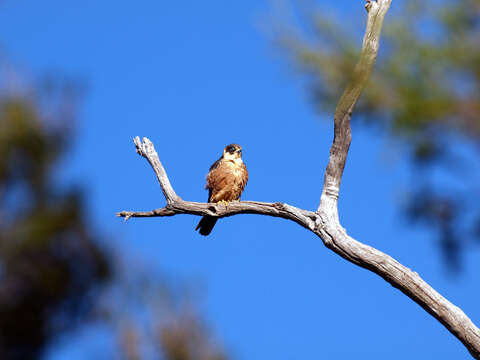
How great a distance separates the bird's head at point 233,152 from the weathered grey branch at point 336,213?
2117 millimetres

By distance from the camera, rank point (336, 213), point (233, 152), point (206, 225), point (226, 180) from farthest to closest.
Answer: point (233, 152)
point (226, 180)
point (206, 225)
point (336, 213)

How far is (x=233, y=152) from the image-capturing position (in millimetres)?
7461

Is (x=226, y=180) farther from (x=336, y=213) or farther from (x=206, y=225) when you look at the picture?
(x=336, y=213)

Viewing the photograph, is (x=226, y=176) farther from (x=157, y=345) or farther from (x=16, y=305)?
(x=16, y=305)

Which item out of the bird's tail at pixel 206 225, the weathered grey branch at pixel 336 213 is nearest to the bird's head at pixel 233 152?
the bird's tail at pixel 206 225

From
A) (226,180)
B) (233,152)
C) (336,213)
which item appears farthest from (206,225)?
(336,213)

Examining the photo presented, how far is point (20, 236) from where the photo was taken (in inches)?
265

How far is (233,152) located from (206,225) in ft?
3.39

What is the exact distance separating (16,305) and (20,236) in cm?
72

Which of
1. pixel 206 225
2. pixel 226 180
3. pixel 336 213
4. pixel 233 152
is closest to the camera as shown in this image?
pixel 336 213

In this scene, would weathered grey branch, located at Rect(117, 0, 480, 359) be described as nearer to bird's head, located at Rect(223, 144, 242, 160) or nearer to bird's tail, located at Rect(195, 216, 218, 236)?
bird's tail, located at Rect(195, 216, 218, 236)

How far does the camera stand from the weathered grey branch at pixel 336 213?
4328 millimetres

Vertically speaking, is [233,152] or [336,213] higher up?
[233,152]

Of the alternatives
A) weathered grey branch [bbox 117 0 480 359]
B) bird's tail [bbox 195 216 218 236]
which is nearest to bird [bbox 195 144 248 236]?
bird's tail [bbox 195 216 218 236]
